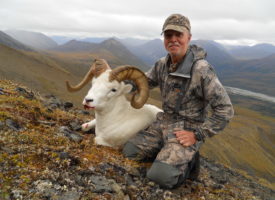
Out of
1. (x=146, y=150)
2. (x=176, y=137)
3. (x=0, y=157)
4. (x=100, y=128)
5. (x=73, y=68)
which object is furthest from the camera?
(x=73, y=68)

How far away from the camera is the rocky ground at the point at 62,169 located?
419cm

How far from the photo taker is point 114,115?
7.39 meters

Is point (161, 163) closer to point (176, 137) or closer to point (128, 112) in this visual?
point (176, 137)

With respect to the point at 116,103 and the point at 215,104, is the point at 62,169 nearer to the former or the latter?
the point at 116,103

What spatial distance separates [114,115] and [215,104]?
285cm

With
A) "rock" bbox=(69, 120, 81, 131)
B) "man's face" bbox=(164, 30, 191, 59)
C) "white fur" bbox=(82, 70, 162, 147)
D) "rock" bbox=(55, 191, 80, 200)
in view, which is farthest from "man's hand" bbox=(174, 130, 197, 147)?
"rock" bbox=(69, 120, 81, 131)

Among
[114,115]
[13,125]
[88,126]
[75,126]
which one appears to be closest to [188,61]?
[114,115]

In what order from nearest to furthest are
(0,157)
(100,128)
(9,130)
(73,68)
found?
(0,157), (9,130), (100,128), (73,68)

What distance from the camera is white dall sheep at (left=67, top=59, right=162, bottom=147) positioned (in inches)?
270

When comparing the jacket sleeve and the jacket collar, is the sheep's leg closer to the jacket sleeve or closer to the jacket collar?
the jacket collar

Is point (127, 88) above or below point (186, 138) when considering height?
above

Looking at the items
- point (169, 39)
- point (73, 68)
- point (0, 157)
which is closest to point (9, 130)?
point (0, 157)

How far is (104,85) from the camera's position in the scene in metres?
6.79

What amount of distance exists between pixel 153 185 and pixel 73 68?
144 meters
